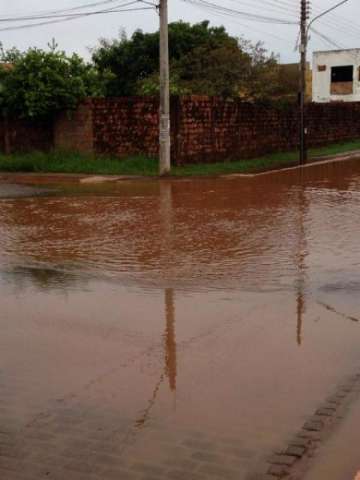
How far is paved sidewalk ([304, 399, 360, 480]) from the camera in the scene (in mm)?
3834

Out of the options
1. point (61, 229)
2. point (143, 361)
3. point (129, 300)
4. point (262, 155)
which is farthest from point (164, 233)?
point (262, 155)

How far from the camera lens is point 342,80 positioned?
57125 mm

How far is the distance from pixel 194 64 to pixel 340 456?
1214 inches

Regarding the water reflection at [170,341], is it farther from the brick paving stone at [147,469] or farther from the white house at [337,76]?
the white house at [337,76]

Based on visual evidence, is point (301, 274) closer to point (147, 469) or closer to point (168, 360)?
point (168, 360)

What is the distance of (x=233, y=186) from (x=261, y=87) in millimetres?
11388

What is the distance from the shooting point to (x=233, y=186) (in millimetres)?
19391

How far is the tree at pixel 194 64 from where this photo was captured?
29.8 metres

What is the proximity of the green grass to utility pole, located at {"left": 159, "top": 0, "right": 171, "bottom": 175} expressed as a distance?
62 cm

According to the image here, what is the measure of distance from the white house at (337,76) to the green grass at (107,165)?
3220 centimetres

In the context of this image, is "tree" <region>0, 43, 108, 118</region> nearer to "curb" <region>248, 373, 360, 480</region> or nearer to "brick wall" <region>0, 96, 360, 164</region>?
"brick wall" <region>0, 96, 360, 164</region>

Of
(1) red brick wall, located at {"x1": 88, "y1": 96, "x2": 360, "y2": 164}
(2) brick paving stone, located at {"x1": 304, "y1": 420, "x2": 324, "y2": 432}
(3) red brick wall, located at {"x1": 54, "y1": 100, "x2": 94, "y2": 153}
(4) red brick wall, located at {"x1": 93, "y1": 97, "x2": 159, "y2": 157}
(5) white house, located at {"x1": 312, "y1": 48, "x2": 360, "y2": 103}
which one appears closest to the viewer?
(2) brick paving stone, located at {"x1": 304, "y1": 420, "x2": 324, "y2": 432}

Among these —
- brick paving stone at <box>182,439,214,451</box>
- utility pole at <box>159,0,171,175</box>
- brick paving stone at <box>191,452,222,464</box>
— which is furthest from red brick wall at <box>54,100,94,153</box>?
brick paving stone at <box>191,452,222,464</box>

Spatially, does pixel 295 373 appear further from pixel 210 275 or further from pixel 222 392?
pixel 210 275
